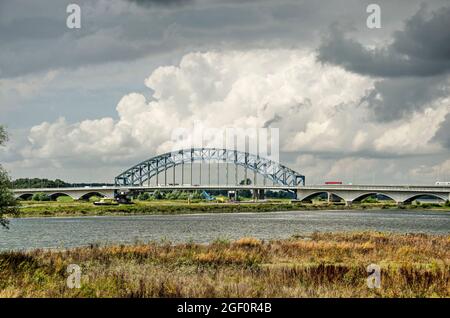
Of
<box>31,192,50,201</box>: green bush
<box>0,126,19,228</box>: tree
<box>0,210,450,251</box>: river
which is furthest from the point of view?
<box>31,192,50,201</box>: green bush

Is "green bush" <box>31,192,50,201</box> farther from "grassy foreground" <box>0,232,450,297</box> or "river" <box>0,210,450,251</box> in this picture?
"grassy foreground" <box>0,232,450,297</box>

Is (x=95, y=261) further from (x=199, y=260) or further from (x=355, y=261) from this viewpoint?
(x=355, y=261)

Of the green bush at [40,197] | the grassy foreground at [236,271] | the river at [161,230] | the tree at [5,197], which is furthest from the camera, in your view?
the green bush at [40,197]

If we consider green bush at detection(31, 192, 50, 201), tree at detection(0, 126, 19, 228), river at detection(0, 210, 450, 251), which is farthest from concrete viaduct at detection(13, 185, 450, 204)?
tree at detection(0, 126, 19, 228)

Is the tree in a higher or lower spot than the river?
higher

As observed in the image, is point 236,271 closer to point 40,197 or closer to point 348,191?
point 348,191

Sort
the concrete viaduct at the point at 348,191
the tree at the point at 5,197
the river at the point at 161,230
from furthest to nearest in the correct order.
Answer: the concrete viaduct at the point at 348,191, the river at the point at 161,230, the tree at the point at 5,197

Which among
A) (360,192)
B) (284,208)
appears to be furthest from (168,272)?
(360,192)

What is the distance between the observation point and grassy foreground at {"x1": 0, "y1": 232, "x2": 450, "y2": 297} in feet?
63.9

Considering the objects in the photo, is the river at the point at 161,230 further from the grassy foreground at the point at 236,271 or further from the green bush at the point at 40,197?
the green bush at the point at 40,197

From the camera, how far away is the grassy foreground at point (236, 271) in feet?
63.9

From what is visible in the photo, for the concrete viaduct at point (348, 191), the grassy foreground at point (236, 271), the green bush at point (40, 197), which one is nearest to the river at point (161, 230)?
the grassy foreground at point (236, 271)

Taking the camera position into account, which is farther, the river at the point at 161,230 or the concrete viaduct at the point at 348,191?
the concrete viaduct at the point at 348,191

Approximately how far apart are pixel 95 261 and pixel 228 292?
12500 millimetres
